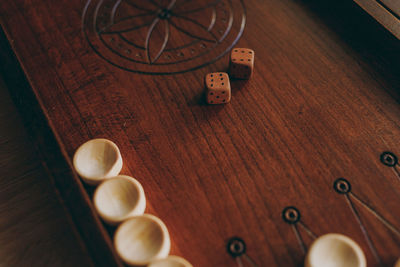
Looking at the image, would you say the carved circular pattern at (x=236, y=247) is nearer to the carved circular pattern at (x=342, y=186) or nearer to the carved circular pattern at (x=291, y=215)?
the carved circular pattern at (x=291, y=215)

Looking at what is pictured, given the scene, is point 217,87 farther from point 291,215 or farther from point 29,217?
point 29,217

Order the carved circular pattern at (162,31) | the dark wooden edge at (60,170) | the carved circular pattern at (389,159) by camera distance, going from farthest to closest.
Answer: the carved circular pattern at (162,31)
the carved circular pattern at (389,159)
the dark wooden edge at (60,170)

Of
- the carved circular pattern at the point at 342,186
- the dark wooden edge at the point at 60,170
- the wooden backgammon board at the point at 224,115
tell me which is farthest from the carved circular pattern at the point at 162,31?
the carved circular pattern at the point at 342,186

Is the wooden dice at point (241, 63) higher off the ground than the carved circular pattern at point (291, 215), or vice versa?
the wooden dice at point (241, 63)

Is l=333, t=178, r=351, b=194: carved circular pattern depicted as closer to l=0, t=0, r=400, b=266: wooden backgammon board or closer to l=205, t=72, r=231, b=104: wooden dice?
l=0, t=0, r=400, b=266: wooden backgammon board

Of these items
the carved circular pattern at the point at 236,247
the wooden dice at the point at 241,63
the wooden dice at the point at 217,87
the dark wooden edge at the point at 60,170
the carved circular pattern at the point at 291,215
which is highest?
the wooden dice at the point at 241,63

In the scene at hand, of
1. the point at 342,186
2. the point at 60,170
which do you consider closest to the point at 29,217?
the point at 60,170
